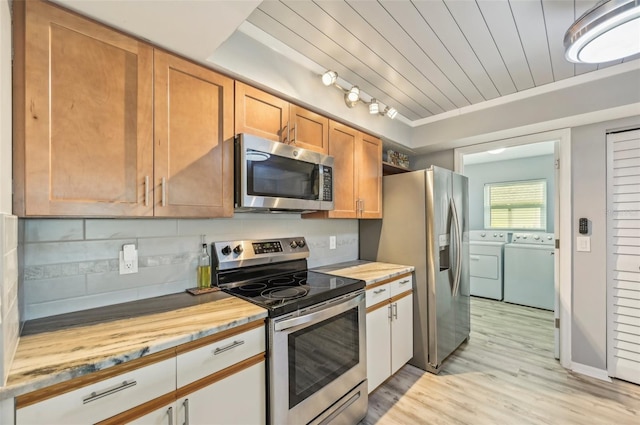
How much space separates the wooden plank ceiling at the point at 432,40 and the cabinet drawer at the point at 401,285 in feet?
5.43

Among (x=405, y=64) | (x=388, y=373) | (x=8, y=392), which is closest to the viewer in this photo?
(x=8, y=392)

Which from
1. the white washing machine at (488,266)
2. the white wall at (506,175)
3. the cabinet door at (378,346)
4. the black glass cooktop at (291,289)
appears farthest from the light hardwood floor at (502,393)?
the white wall at (506,175)

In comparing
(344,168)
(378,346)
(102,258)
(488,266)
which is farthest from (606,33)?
(488,266)

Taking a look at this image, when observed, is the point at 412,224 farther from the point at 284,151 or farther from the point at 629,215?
the point at 629,215

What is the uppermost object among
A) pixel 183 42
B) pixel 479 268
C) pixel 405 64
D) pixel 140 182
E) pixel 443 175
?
pixel 405 64

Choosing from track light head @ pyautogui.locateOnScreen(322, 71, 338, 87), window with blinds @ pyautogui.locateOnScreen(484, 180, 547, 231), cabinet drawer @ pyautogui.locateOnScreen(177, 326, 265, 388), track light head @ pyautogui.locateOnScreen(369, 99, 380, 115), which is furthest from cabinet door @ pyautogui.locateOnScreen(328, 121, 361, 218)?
window with blinds @ pyautogui.locateOnScreen(484, 180, 547, 231)

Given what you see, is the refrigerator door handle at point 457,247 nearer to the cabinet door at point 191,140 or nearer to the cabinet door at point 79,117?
the cabinet door at point 191,140

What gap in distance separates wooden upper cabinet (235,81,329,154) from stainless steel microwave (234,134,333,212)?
12cm

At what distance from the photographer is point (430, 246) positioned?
2428 mm

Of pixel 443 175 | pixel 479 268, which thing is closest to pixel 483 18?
pixel 443 175

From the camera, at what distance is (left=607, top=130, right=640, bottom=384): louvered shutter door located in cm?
223

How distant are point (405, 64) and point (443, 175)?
106 cm

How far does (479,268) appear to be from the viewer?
466cm

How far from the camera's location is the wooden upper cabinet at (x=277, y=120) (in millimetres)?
1647
